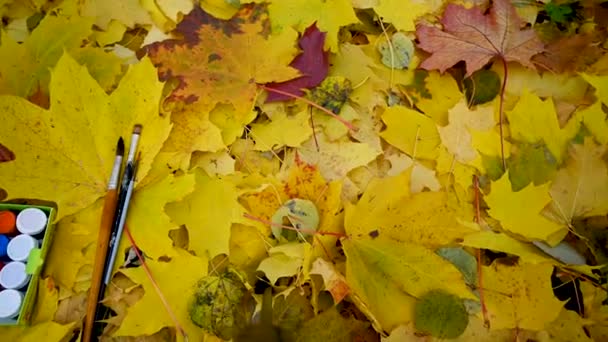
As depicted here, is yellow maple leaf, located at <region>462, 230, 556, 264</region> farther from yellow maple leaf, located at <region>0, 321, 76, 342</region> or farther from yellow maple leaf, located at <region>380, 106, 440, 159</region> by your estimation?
yellow maple leaf, located at <region>0, 321, 76, 342</region>

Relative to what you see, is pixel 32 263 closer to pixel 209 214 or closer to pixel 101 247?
pixel 101 247

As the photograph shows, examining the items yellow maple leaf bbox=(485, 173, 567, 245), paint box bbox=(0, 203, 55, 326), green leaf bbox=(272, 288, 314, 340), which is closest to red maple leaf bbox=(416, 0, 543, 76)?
yellow maple leaf bbox=(485, 173, 567, 245)

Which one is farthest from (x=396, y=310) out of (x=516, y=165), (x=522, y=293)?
(x=516, y=165)

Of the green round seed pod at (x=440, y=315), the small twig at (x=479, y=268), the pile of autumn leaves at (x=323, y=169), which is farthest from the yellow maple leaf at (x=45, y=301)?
the small twig at (x=479, y=268)

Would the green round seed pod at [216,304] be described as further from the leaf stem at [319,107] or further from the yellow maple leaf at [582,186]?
the yellow maple leaf at [582,186]

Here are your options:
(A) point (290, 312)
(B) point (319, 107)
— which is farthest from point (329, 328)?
(B) point (319, 107)

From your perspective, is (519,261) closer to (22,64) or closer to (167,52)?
(167,52)
